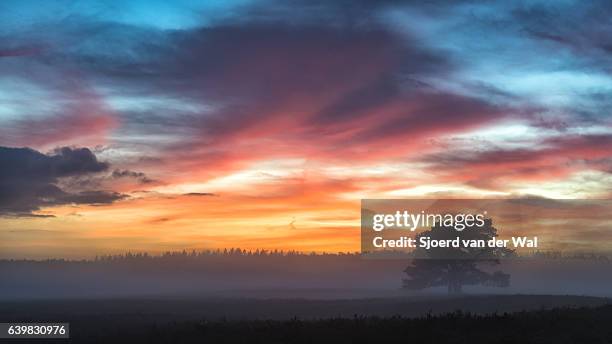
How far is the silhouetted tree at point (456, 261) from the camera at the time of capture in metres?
72.7

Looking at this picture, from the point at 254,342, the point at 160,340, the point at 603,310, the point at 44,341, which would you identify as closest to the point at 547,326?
the point at 603,310

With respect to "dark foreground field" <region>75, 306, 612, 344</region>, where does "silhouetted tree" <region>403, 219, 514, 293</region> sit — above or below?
above

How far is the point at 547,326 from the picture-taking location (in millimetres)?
21453

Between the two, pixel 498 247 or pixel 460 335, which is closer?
pixel 460 335

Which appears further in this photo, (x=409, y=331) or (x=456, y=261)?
(x=456, y=261)

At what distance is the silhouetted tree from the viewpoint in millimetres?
72688

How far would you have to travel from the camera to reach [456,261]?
73.8 metres

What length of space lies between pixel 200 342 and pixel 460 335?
7855 millimetres

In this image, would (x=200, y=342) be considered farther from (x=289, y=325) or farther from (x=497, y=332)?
(x=497, y=332)

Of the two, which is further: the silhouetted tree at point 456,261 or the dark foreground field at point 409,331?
the silhouetted tree at point 456,261

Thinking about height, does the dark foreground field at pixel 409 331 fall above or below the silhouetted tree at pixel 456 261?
below

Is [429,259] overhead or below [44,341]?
overhead

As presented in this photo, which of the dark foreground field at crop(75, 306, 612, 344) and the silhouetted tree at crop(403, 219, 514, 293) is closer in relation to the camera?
the dark foreground field at crop(75, 306, 612, 344)

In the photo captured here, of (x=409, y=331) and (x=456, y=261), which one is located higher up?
(x=456, y=261)
